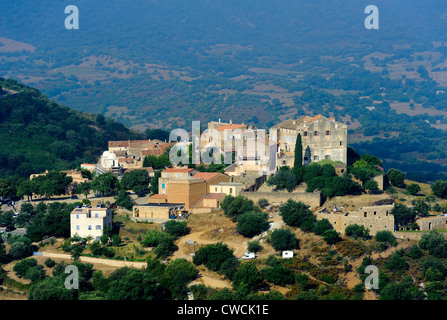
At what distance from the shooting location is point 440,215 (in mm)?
47781

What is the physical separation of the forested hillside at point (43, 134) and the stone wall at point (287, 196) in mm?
37583

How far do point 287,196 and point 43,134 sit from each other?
57.8m

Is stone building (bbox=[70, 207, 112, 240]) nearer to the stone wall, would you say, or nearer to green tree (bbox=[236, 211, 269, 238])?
green tree (bbox=[236, 211, 269, 238])

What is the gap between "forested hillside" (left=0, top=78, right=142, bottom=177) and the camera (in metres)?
86.1

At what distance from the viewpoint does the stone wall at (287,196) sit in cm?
4566

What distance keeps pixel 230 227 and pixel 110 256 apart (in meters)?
7.87

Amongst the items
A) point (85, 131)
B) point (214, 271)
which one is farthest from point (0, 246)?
point (85, 131)

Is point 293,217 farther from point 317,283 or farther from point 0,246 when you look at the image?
point 0,246

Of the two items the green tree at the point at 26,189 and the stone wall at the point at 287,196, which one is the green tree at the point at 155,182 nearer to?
the stone wall at the point at 287,196

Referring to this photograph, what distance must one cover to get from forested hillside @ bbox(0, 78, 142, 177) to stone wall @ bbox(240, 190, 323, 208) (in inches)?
1480

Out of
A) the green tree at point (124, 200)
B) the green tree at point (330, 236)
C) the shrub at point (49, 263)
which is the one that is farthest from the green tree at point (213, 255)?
the green tree at point (124, 200)

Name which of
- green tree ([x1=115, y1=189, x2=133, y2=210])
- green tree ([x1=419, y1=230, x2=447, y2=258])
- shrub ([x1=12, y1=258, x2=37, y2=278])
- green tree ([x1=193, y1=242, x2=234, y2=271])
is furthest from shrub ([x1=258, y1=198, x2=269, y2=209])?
shrub ([x1=12, y1=258, x2=37, y2=278])
